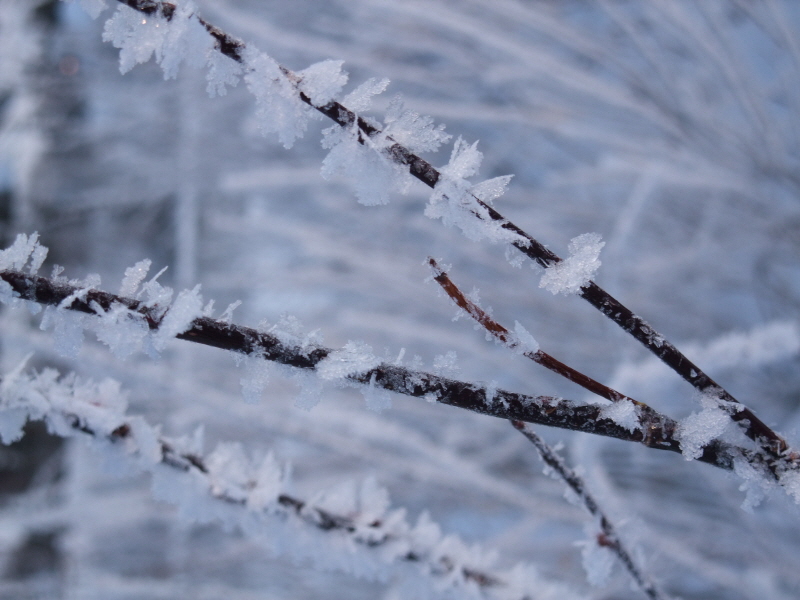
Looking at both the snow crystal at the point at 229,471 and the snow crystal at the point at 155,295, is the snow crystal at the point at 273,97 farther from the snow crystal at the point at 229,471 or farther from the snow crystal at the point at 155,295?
the snow crystal at the point at 229,471

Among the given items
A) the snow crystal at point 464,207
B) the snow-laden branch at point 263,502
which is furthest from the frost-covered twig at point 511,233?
the snow-laden branch at point 263,502

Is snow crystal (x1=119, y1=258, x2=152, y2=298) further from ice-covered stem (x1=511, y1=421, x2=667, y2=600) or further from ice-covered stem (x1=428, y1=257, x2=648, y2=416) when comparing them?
ice-covered stem (x1=511, y1=421, x2=667, y2=600)

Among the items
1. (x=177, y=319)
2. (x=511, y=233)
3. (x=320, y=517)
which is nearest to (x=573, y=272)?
(x=511, y=233)

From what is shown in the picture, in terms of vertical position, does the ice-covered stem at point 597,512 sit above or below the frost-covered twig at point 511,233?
below

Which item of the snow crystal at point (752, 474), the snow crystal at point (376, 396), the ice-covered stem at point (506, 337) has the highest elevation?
the snow crystal at point (752, 474)

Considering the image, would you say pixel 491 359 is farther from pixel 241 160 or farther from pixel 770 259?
pixel 241 160

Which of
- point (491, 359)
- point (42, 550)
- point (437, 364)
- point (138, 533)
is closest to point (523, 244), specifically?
point (437, 364)

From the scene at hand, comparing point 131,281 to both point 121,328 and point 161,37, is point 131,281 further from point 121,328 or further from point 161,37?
point 161,37
